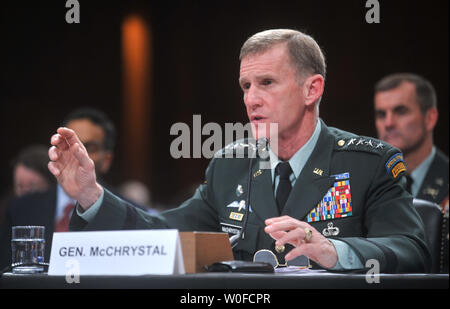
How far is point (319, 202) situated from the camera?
6.49 ft

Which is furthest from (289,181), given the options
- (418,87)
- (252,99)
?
(418,87)

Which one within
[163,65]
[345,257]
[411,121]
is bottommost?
[345,257]

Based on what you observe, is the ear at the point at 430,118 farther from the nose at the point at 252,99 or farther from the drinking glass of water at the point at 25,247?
the drinking glass of water at the point at 25,247

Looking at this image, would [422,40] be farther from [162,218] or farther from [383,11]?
[162,218]

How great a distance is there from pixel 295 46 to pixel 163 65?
3885 millimetres

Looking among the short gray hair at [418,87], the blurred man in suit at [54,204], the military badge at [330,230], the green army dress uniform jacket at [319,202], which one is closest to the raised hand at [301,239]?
the green army dress uniform jacket at [319,202]

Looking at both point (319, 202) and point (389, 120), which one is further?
point (389, 120)

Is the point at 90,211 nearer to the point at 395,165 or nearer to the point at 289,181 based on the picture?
the point at 289,181

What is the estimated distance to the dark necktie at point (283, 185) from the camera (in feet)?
6.66

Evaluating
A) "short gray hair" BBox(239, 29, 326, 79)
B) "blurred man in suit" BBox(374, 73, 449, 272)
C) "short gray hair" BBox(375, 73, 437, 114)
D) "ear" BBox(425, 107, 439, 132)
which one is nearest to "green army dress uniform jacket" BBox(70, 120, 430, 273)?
"short gray hair" BBox(239, 29, 326, 79)

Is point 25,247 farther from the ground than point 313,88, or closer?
closer

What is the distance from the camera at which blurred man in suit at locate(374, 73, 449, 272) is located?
3693mm

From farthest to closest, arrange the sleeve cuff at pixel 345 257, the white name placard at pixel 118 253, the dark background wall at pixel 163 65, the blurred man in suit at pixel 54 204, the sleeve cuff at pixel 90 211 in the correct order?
the dark background wall at pixel 163 65 → the blurred man in suit at pixel 54 204 → the sleeve cuff at pixel 90 211 → the sleeve cuff at pixel 345 257 → the white name placard at pixel 118 253
